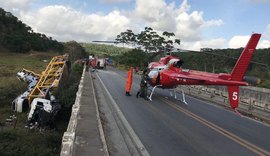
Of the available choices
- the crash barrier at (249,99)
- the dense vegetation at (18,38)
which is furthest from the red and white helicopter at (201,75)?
the dense vegetation at (18,38)

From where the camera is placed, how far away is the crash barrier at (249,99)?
64.6 ft

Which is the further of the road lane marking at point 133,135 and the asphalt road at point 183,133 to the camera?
the asphalt road at point 183,133

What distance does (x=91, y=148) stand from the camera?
894 centimetres

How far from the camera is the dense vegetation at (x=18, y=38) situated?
112688mm

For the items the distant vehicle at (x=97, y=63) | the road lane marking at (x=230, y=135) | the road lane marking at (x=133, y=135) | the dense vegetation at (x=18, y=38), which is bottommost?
the road lane marking at (x=230, y=135)

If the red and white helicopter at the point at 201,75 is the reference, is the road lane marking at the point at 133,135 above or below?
below

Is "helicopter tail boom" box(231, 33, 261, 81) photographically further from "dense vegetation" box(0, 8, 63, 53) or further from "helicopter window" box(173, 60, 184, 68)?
"dense vegetation" box(0, 8, 63, 53)

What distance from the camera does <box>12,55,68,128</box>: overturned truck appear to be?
20000 millimetres

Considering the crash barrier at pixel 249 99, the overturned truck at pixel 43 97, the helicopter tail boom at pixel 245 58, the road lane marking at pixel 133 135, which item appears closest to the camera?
the road lane marking at pixel 133 135

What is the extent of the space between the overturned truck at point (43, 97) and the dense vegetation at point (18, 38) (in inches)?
3017

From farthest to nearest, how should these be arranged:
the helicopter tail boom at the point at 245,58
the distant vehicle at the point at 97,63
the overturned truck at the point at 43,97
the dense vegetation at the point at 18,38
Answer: the dense vegetation at the point at 18,38 → the distant vehicle at the point at 97,63 → the overturned truck at the point at 43,97 → the helicopter tail boom at the point at 245,58

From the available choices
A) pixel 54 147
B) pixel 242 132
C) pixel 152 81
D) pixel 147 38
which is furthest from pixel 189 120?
pixel 147 38

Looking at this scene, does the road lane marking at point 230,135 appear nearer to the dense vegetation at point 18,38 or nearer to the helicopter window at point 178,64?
the helicopter window at point 178,64

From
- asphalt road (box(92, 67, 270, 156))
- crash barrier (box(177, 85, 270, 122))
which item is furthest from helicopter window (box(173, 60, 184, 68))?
asphalt road (box(92, 67, 270, 156))
